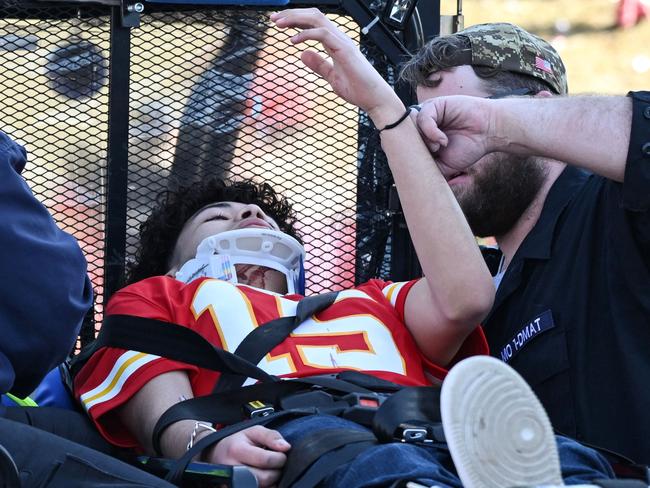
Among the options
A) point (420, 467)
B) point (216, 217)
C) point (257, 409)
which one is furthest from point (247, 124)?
point (420, 467)

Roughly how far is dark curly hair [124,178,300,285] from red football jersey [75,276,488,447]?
1.27 feet

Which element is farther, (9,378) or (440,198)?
(440,198)

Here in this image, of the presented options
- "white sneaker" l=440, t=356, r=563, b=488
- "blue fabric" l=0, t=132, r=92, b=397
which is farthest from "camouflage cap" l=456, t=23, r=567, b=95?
"white sneaker" l=440, t=356, r=563, b=488

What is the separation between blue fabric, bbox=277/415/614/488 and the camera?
174 centimetres

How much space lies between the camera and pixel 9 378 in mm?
1803

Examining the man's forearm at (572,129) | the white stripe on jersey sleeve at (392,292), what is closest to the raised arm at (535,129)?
the man's forearm at (572,129)

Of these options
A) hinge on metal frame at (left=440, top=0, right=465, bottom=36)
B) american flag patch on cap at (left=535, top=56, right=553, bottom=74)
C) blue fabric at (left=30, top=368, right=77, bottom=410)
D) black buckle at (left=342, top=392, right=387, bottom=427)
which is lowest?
blue fabric at (left=30, top=368, right=77, bottom=410)

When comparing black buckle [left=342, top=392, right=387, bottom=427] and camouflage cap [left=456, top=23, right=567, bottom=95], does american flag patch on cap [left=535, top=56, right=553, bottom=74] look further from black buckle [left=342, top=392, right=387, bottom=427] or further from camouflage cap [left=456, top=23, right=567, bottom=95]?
black buckle [left=342, top=392, right=387, bottom=427]

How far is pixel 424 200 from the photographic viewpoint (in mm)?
2514

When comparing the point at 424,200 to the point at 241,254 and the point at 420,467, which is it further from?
the point at 420,467

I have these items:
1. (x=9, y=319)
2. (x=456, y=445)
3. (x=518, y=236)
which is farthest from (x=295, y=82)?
(x=456, y=445)

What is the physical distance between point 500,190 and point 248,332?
0.81 meters

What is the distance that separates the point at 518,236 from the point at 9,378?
1.59 m

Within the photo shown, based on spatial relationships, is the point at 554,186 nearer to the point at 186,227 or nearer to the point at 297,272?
the point at 297,272
